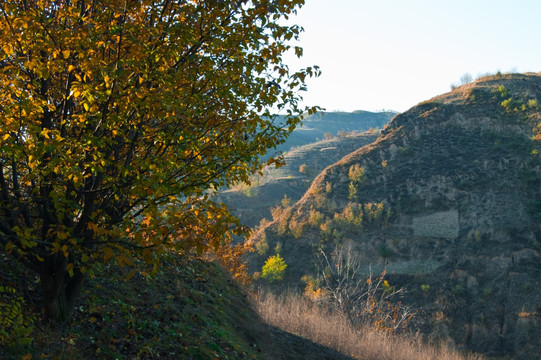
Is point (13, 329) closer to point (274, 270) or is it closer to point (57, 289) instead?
point (57, 289)

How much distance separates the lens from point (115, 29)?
12.3 ft

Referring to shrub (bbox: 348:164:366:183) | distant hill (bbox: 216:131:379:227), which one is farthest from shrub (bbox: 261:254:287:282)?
distant hill (bbox: 216:131:379:227)

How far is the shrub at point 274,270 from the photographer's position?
34.8 metres

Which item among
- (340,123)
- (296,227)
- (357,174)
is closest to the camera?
(296,227)

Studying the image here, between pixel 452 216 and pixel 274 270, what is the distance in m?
14.5

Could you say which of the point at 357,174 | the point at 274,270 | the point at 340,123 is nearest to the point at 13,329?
the point at 274,270

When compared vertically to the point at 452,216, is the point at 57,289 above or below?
above

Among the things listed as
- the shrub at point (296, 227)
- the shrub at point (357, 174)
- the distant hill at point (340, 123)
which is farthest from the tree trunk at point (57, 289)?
the distant hill at point (340, 123)

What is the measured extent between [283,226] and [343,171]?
807cm

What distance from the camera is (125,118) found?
14.2 ft

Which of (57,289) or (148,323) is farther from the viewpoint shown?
(148,323)

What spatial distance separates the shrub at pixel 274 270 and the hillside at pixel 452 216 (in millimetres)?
930

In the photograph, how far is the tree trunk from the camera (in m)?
5.11

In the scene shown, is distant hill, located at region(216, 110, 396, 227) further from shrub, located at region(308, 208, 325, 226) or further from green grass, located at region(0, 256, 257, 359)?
green grass, located at region(0, 256, 257, 359)
